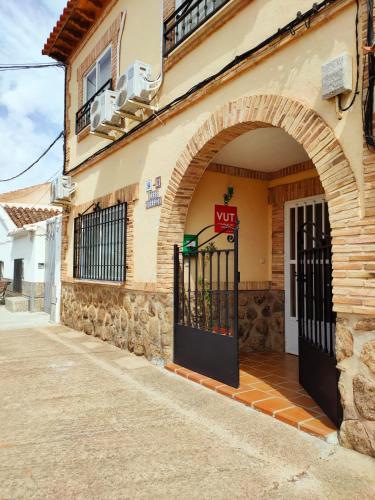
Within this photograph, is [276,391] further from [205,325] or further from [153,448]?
[153,448]

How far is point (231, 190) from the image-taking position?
674 centimetres

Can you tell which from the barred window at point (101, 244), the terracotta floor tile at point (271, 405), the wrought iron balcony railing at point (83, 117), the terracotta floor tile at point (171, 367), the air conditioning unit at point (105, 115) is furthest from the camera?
the wrought iron balcony railing at point (83, 117)

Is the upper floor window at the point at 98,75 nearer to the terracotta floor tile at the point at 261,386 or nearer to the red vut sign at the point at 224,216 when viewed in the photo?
the red vut sign at the point at 224,216

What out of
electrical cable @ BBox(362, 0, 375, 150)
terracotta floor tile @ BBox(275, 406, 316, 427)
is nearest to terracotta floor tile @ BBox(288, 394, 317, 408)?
terracotta floor tile @ BBox(275, 406, 316, 427)

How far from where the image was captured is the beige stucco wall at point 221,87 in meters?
3.49

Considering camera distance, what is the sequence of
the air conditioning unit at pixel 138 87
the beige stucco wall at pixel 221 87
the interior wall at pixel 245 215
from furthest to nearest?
the interior wall at pixel 245 215
the air conditioning unit at pixel 138 87
the beige stucco wall at pixel 221 87

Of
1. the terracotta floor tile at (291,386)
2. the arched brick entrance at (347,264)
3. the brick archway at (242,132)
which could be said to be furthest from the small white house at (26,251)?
the arched brick entrance at (347,264)

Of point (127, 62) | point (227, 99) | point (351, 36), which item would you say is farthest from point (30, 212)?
point (351, 36)

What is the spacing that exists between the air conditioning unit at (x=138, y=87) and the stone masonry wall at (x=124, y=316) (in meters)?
3.01

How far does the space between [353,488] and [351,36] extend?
345 cm

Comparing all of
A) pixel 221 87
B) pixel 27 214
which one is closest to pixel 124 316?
pixel 221 87

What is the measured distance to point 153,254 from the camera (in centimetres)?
612

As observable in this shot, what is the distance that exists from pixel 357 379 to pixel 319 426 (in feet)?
2.25

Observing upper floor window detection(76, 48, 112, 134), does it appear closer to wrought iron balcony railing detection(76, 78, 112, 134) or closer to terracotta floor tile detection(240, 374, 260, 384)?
wrought iron balcony railing detection(76, 78, 112, 134)
